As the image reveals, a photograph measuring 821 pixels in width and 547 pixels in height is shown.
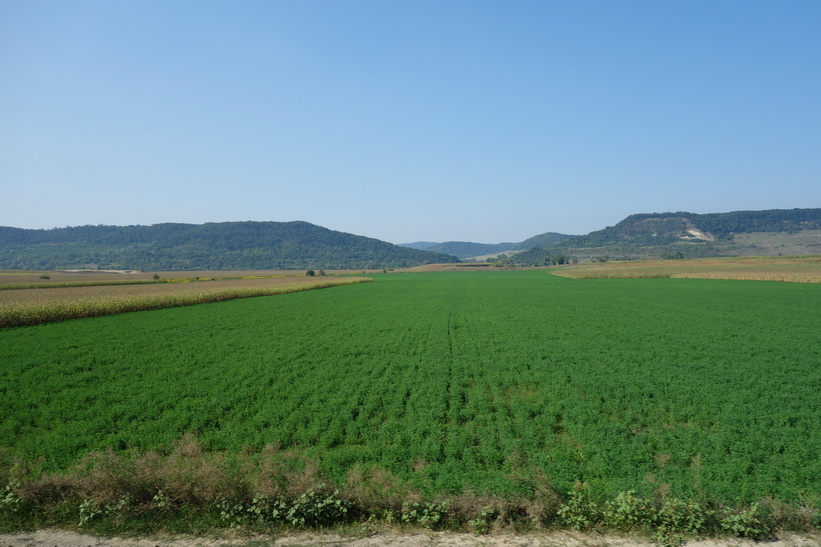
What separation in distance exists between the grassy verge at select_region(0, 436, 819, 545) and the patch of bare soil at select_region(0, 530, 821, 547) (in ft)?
0.50

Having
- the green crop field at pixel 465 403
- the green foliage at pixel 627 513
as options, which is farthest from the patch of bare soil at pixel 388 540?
the green crop field at pixel 465 403

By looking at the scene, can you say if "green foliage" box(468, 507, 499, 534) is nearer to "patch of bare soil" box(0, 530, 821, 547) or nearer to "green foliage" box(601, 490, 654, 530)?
"patch of bare soil" box(0, 530, 821, 547)

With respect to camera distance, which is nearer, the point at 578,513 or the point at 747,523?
Result: the point at 747,523

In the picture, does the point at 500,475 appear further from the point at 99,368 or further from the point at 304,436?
the point at 99,368

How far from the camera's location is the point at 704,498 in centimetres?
700

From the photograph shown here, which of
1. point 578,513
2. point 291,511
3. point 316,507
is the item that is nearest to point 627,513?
point 578,513

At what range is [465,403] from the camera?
11.9 m

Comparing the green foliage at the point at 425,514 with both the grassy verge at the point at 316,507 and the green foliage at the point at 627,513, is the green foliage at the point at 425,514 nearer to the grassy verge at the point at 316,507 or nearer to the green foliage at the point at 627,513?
the grassy verge at the point at 316,507

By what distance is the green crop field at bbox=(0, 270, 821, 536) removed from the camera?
26.9ft

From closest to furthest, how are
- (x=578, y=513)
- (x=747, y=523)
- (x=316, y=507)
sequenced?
(x=747, y=523), (x=578, y=513), (x=316, y=507)

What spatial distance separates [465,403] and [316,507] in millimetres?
5772

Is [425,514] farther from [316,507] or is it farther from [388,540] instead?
[316,507]

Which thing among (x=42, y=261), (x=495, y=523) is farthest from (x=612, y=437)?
(x=42, y=261)

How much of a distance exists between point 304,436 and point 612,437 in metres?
6.88
